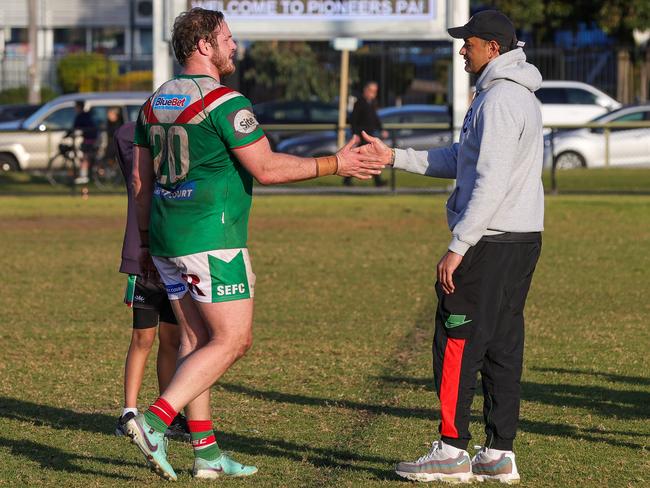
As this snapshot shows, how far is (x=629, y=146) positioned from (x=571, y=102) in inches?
360

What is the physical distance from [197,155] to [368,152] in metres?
0.84

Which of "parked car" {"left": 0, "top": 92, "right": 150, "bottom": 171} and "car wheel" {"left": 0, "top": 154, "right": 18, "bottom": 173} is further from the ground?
"parked car" {"left": 0, "top": 92, "right": 150, "bottom": 171}

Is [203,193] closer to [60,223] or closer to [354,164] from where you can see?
[354,164]

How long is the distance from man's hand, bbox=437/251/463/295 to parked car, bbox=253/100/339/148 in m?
24.3

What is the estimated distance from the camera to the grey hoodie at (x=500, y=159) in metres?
5.49

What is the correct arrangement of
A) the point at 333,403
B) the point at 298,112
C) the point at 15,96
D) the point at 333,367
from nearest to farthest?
the point at 333,403
the point at 333,367
the point at 298,112
the point at 15,96

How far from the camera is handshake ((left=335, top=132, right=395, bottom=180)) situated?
581 cm

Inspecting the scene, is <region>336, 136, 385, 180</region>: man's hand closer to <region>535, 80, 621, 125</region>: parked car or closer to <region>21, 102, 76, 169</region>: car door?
<region>21, 102, 76, 169</region>: car door

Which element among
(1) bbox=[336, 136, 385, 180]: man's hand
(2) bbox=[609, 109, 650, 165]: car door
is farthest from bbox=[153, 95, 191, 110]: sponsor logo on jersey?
(2) bbox=[609, 109, 650, 165]: car door

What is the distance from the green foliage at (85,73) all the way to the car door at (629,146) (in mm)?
25323

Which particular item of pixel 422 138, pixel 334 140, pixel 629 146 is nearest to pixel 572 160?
pixel 629 146

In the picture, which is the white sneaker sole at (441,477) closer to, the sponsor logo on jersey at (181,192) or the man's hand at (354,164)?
the man's hand at (354,164)

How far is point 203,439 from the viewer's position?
586cm

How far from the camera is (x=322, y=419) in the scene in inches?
282
